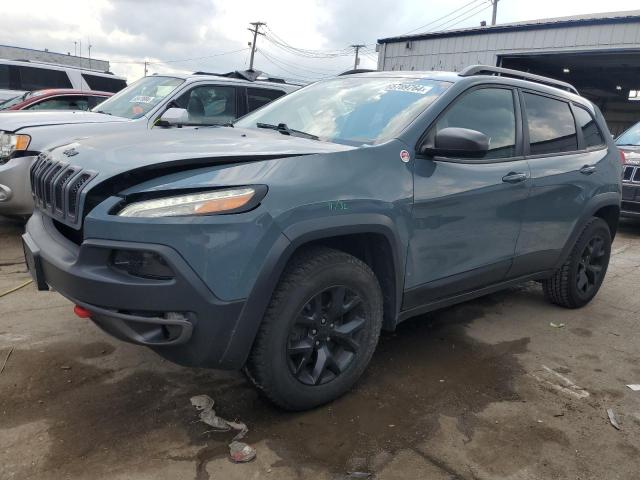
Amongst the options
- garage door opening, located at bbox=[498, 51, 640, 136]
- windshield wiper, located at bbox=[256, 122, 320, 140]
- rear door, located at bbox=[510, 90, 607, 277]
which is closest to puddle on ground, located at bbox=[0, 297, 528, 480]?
rear door, located at bbox=[510, 90, 607, 277]

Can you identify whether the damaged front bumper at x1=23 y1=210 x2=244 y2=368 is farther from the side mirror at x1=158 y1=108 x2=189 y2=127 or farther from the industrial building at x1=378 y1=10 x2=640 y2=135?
the industrial building at x1=378 y1=10 x2=640 y2=135

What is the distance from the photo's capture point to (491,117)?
11.5 ft

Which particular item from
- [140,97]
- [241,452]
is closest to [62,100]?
[140,97]

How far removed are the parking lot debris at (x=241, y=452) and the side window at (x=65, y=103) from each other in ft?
26.7

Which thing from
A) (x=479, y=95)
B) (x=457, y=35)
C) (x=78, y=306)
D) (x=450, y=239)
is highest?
(x=457, y=35)

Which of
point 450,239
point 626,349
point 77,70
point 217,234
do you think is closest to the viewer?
point 217,234

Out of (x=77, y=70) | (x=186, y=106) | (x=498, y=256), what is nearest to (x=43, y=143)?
(x=186, y=106)

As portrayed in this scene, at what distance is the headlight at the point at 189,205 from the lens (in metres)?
2.19

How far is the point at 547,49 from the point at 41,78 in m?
14.0

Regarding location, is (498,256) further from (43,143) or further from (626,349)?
(43,143)

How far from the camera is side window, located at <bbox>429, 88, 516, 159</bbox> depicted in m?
3.25

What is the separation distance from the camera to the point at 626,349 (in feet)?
12.7

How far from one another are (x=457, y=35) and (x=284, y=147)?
17.6 meters

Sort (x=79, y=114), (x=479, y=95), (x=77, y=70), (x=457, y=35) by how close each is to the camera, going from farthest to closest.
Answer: (x=457, y=35) → (x=77, y=70) → (x=79, y=114) → (x=479, y=95)
